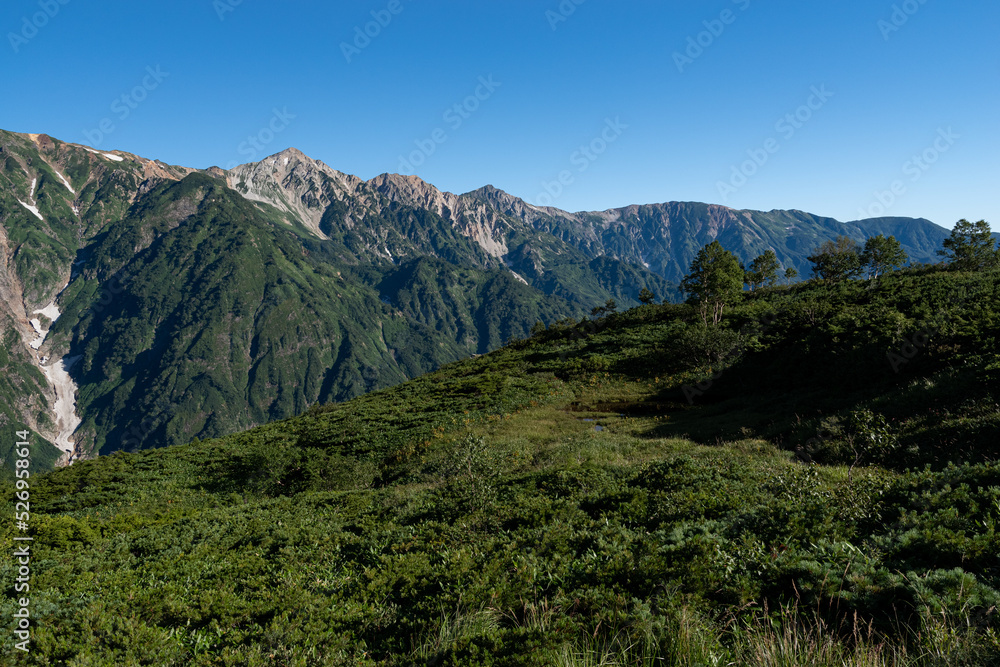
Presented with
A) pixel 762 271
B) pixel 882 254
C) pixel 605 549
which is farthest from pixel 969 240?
pixel 605 549

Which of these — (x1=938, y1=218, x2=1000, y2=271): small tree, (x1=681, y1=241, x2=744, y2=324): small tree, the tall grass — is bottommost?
the tall grass

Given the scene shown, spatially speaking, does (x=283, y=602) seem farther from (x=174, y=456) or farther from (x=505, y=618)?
(x=174, y=456)

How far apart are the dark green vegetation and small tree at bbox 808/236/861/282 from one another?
56887mm

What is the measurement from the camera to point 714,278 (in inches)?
2108

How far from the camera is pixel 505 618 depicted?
24.2 feet

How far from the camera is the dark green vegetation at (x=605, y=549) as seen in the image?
20.2 feet

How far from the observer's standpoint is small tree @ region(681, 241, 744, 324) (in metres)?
53.2

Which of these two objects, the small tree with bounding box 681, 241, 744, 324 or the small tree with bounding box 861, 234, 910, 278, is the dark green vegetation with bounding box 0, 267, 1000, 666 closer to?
the small tree with bounding box 681, 241, 744, 324

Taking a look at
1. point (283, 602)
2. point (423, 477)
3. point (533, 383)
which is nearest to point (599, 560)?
point (283, 602)

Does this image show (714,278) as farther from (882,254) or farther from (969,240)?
(969,240)

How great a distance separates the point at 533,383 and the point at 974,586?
1665 inches

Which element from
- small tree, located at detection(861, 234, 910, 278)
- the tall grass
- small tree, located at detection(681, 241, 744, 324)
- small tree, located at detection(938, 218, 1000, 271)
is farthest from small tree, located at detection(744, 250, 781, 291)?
the tall grass

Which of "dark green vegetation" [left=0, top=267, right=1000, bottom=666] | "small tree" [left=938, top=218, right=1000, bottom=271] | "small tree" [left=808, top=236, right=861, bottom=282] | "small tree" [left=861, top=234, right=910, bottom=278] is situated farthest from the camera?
"small tree" [left=861, top=234, right=910, bottom=278]

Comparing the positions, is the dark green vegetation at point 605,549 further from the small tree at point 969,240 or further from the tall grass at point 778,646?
the small tree at point 969,240
